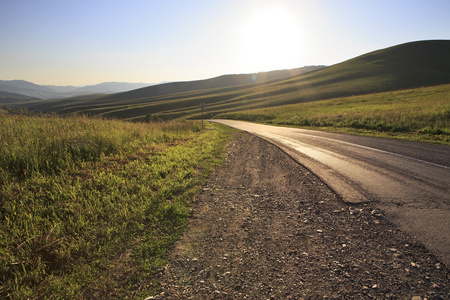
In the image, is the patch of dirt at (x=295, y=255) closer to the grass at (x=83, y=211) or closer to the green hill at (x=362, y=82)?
the grass at (x=83, y=211)

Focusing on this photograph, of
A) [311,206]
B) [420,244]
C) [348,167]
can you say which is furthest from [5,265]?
[348,167]

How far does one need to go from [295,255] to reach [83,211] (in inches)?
150

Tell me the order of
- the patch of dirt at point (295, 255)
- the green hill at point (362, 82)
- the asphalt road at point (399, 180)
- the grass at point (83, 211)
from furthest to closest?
the green hill at point (362, 82)
the asphalt road at point (399, 180)
the grass at point (83, 211)
the patch of dirt at point (295, 255)

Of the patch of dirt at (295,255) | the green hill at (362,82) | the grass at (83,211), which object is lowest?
the patch of dirt at (295,255)

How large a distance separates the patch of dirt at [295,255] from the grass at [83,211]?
0.47 metres

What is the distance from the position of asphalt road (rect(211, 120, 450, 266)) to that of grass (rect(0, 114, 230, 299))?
3.89 metres

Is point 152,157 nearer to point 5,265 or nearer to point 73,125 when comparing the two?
point 73,125

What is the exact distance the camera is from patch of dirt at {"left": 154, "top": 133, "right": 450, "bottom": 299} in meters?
2.71

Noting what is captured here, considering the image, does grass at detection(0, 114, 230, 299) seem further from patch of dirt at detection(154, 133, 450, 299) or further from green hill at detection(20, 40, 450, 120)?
green hill at detection(20, 40, 450, 120)

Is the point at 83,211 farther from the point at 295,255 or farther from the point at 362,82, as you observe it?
the point at 362,82

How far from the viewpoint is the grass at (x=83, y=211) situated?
2848 mm

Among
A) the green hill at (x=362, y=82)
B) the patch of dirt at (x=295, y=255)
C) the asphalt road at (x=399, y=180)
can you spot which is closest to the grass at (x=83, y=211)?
the patch of dirt at (x=295, y=255)

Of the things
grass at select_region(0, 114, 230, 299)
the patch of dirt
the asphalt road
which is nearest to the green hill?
the asphalt road

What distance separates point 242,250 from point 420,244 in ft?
8.83
